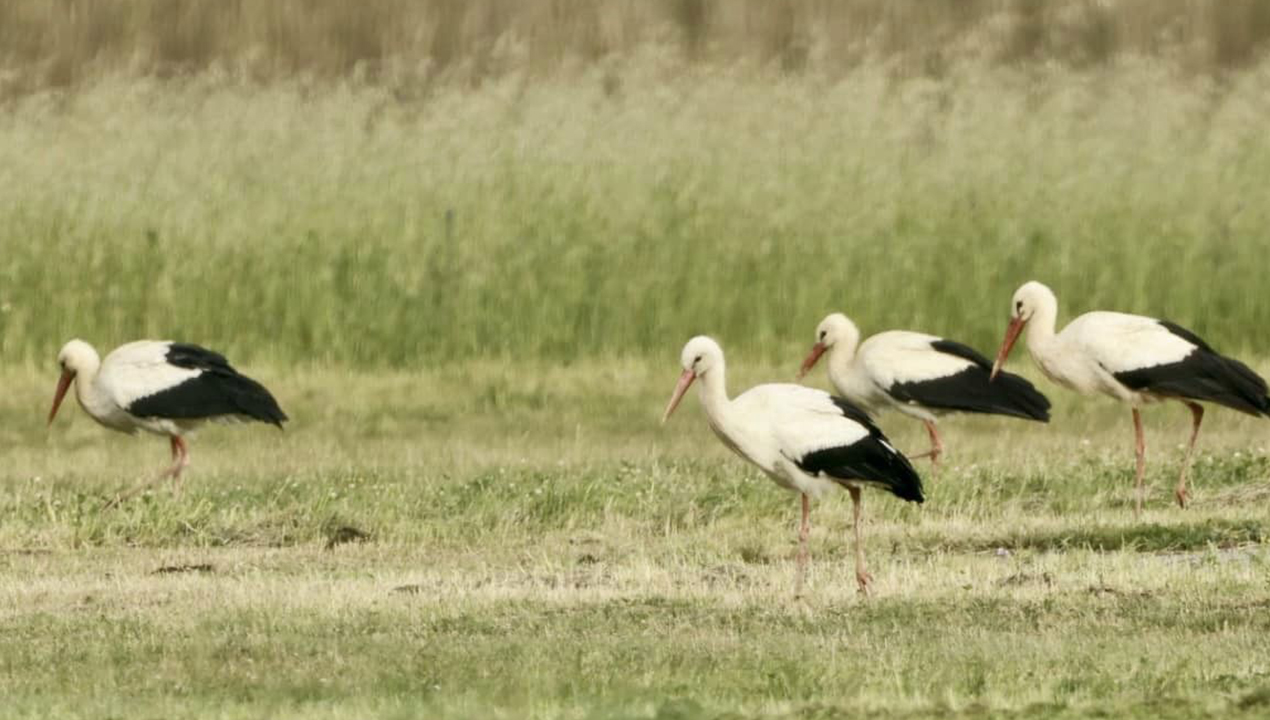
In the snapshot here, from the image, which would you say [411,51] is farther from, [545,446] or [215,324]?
[545,446]

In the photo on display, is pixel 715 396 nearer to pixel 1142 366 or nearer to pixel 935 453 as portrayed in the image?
pixel 1142 366

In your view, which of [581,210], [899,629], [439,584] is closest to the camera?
[899,629]

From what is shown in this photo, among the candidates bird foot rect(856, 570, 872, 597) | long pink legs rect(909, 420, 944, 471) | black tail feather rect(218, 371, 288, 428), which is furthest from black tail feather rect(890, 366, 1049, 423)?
bird foot rect(856, 570, 872, 597)

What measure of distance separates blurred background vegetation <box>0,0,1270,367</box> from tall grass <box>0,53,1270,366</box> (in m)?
0.06

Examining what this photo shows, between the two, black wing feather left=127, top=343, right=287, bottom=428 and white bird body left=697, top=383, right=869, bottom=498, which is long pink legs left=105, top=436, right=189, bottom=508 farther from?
white bird body left=697, top=383, right=869, bottom=498

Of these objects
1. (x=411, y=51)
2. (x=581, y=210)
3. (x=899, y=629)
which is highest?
(x=411, y=51)

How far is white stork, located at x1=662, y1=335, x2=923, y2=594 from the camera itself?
14.8 m

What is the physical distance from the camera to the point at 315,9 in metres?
41.7

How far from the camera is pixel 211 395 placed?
70.8 ft

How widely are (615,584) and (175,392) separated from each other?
7591 millimetres

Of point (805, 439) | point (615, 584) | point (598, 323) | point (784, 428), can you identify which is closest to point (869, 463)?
point (805, 439)

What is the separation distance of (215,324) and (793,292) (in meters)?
6.55

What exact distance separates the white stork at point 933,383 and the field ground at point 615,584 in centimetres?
45

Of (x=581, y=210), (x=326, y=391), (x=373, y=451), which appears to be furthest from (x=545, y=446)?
(x=581, y=210)
